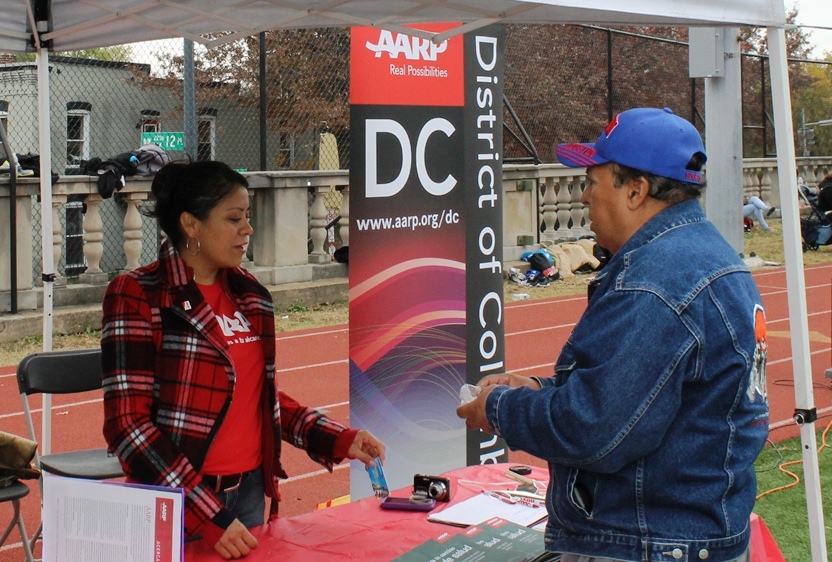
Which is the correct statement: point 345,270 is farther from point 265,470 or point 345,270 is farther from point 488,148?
point 265,470

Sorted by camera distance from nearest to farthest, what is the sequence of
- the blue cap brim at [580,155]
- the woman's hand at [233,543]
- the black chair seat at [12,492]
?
the blue cap brim at [580,155] < the woman's hand at [233,543] < the black chair seat at [12,492]

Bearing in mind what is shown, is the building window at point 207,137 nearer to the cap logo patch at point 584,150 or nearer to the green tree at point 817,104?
the cap logo patch at point 584,150

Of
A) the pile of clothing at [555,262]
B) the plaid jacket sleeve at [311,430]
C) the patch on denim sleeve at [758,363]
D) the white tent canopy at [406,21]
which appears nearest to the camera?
the patch on denim sleeve at [758,363]

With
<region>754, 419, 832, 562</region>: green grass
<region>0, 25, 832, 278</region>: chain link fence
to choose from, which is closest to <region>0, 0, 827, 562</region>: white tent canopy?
<region>754, 419, 832, 562</region>: green grass

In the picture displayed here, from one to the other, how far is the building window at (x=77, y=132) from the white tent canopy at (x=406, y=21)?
13.4 metres

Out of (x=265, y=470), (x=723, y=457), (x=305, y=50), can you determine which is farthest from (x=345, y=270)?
(x=723, y=457)

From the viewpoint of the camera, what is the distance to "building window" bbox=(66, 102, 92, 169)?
17000 mm

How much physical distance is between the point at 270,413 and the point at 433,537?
0.59 m

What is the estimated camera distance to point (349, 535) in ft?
9.13

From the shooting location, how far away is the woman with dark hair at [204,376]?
2.60m

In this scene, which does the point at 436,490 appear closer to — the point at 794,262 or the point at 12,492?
the point at 794,262

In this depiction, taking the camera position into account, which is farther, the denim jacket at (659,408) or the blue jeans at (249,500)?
the blue jeans at (249,500)

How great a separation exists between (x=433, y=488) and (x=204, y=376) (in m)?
0.84

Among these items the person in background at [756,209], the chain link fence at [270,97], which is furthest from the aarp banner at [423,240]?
the person in background at [756,209]
